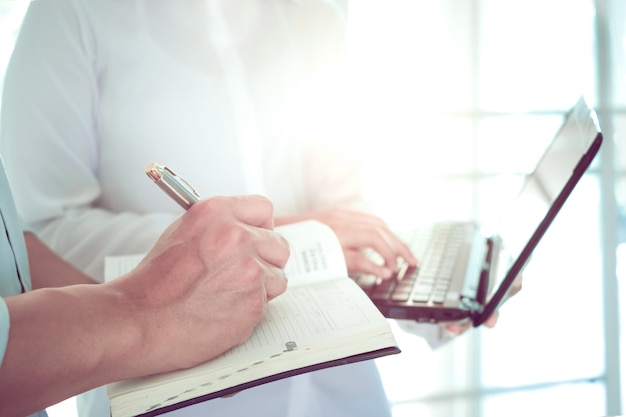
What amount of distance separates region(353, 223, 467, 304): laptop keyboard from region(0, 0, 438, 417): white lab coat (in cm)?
11

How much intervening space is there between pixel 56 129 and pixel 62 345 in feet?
1.33

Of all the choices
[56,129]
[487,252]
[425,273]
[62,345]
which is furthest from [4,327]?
[487,252]

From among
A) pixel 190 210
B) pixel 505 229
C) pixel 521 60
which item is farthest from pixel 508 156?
pixel 190 210

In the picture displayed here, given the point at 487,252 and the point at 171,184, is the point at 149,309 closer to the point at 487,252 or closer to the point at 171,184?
the point at 171,184

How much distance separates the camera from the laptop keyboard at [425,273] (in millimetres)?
690

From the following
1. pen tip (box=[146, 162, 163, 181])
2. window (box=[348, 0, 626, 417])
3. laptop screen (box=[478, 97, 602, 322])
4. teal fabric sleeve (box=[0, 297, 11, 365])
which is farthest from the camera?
window (box=[348, 0, 626, 417])

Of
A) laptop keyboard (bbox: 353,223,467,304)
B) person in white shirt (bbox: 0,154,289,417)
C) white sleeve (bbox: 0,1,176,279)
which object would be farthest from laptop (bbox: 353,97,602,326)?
white sleeve (bbox: 0,1,176,279)

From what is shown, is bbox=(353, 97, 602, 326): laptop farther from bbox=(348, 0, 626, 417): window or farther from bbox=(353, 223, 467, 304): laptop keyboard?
bbox=(348, 0, 626, 417): window

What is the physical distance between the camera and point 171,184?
492 millimetres

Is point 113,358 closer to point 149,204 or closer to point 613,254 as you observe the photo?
point 149,204

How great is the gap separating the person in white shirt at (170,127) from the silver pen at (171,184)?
24cm

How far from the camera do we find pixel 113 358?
1.35 ft

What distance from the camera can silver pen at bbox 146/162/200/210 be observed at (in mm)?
485

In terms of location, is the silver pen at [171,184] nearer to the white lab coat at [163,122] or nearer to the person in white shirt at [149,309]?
the person in white shirt at [149,309]
